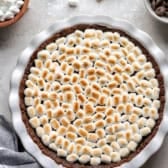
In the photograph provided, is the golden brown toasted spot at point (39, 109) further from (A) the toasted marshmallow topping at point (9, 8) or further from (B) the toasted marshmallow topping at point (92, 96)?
(A) the toasted marshmallow topping at point (9, 8)

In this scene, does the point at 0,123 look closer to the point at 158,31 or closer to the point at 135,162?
the point at 135,162

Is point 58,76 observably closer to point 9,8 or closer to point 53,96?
point 53,96

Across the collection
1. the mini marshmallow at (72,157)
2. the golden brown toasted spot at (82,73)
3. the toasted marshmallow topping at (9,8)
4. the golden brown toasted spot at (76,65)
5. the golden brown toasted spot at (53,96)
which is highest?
the toasted marshmallow topping at (9,8)

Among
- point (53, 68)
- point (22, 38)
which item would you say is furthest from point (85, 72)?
point (22, 38)

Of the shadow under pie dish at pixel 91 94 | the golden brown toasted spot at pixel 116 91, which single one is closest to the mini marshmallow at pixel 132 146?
the shadow under pie dish at pixel 91 94

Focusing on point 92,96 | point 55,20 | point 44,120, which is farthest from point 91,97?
point 55,20

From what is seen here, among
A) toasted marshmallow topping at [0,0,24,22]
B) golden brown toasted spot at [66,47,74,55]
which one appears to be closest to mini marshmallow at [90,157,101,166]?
golden brown toasted spot at [66,47,74,55]
